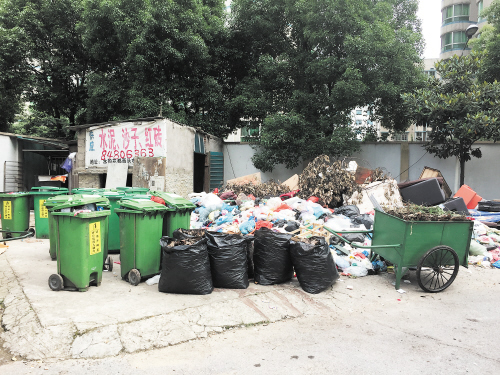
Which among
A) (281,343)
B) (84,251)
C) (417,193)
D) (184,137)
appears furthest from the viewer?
(184,137)

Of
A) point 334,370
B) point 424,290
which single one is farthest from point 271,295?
point 424,290

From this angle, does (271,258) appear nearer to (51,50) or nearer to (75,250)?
(75,250)

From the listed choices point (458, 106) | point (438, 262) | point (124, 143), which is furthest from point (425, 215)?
point (124, 143)

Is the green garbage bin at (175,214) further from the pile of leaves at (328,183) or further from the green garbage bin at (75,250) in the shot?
the pile of leaves at (328,183)

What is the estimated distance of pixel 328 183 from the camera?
875cm

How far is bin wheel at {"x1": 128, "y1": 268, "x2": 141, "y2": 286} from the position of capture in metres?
4.44

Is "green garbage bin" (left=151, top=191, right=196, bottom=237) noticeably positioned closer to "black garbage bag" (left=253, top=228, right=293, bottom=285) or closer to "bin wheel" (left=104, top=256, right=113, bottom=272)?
"bin wheel" (left=104, top=256, right=113, bottom=272)

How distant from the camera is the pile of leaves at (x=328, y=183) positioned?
868 centimetres

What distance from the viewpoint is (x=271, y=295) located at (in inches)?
169

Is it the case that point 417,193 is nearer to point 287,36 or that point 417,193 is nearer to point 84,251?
point 84,251

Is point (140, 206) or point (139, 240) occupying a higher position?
point (140, 206)

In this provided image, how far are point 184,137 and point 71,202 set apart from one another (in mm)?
7409

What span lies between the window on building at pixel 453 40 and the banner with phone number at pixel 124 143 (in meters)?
30.0

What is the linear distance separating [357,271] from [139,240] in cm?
326
